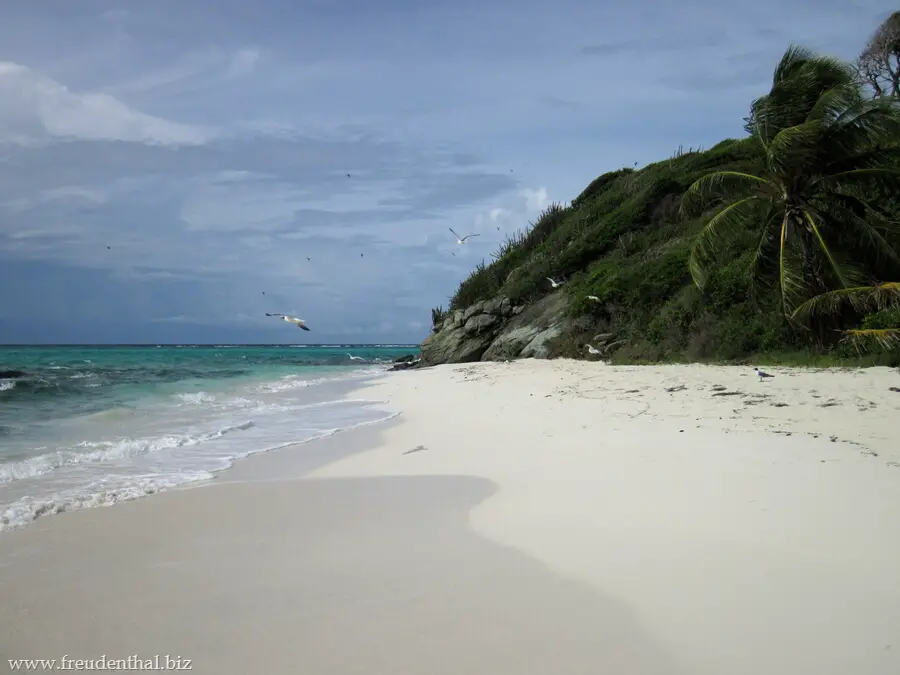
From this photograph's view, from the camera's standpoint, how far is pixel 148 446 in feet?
27.7

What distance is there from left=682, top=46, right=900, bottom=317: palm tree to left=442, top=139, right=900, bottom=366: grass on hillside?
1006 mm

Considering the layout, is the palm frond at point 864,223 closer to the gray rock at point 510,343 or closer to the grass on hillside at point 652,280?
the grass on hillside at point 652,280

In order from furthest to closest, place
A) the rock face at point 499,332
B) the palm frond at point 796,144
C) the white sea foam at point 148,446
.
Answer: the rock face at point 499,332 < the palm frond at point 796,144 < the white sea foam at point 148,446

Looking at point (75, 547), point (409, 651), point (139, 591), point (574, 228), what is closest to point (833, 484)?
point (409, 651)

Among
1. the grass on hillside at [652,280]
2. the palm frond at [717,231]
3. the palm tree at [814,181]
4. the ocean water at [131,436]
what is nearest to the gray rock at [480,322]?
the grass on hillside at [652,280]

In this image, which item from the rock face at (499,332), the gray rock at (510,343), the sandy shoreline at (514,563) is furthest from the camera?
the gray rock at (510,343)

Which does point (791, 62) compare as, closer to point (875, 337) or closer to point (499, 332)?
point (875, 337)

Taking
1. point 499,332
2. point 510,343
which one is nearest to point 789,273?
point 510,343

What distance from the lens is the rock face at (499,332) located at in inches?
904

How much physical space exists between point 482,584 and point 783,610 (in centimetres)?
147

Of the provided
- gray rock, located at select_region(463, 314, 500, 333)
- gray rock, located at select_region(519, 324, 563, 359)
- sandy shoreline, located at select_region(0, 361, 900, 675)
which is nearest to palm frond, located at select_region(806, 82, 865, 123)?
sandy shoreline, located at select_region(0, 361, 900, 675)

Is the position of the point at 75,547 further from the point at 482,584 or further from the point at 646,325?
the point at 646,325

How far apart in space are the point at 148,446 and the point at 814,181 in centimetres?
1490

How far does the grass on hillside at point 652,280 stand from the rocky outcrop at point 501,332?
2.31ft
